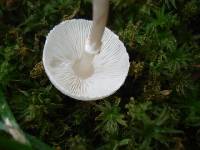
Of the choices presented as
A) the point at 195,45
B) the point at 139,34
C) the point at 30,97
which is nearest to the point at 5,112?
the point at 30,97

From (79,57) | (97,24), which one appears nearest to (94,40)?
(97,24)

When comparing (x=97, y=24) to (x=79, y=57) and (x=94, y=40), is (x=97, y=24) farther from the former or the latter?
(x=79, y=57)

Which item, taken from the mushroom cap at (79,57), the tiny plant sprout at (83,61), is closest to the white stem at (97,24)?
the tiny plant sprout at (83,61)

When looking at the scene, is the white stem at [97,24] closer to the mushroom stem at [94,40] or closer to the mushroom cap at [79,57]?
the mushroom stem at [94,40]

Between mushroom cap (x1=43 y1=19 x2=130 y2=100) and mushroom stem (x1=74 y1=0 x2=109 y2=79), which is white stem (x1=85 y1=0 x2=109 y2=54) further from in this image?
mushroom cap (x1=43 y1=19 x2=130 y2=100)

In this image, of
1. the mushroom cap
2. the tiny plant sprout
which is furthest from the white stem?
the mushroom cap

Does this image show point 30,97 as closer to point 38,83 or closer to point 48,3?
point 38,83
